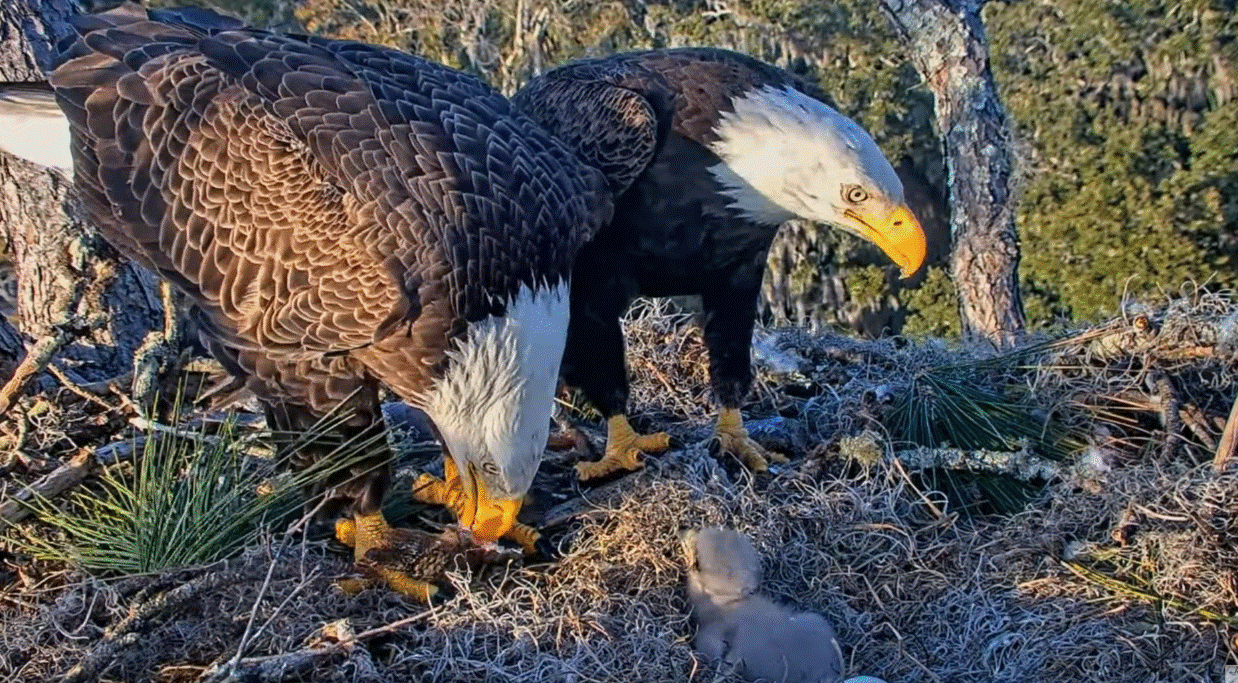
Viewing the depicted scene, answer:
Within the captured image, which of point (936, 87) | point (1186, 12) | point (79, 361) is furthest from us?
point (1186, 12)

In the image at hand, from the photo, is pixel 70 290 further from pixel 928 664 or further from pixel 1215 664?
pixel 1215 664

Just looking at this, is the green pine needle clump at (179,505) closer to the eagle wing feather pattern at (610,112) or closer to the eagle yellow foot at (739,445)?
the eagle wing feather pattern at (610,112)

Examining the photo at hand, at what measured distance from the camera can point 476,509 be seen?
3.03 meters

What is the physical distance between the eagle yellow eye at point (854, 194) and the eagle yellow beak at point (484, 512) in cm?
117

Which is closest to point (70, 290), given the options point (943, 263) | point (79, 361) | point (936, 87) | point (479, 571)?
point (79, 361)

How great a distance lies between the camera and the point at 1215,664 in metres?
2.79

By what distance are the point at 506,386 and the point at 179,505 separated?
88cm

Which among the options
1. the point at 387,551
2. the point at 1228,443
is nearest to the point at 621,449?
the point at 387,551

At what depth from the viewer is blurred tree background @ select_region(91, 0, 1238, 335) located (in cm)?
879

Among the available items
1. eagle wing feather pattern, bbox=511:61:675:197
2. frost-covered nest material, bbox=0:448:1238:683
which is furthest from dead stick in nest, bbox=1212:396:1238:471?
eagle wing feather pattern, bbox=511:61:675:197

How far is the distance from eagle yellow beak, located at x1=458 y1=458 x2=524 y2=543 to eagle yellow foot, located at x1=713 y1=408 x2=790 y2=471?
0.87m

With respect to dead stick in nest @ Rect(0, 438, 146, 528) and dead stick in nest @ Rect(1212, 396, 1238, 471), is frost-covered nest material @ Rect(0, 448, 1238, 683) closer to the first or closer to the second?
dead stick in nest @ Rect(1212, 396, 1238, 471)

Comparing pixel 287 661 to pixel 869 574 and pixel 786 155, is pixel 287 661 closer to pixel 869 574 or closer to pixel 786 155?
pixel 869 574

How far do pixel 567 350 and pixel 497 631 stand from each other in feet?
3.17
